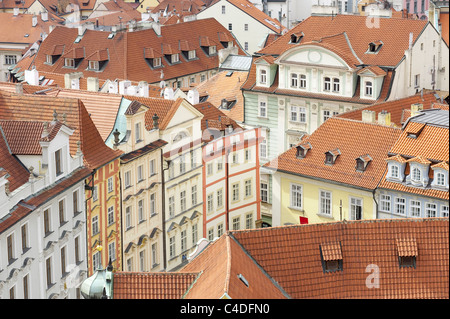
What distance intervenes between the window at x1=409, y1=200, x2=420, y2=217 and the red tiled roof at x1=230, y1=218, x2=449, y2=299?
43.3 ft

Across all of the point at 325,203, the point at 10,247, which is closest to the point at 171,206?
the point at 325,203

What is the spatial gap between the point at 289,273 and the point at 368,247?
2913mm

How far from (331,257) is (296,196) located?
745 inches

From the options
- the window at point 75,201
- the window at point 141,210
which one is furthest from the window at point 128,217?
the window at point 75,201

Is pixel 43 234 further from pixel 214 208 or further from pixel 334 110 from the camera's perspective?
pixel 334 110

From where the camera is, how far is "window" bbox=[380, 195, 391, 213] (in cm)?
5122

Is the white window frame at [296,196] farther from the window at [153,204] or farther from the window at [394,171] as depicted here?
the window at [153,204]

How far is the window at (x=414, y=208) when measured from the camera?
1980 inches

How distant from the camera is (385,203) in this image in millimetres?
51344

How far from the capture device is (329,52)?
66062 mm

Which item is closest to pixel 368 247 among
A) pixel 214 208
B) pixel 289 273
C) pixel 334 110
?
pixel 289 273

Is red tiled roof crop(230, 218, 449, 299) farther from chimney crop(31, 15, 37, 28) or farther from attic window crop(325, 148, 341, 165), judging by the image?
chimney crop(31, 15, 37, 28)

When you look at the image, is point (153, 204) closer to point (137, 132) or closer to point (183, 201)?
point (183, 201)

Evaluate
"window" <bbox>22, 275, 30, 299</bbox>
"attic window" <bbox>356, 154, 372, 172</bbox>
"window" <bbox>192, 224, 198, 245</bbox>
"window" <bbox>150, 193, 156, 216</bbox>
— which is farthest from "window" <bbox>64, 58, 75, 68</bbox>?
"window" <bbox>22, 275, 30, 299</bbox>
